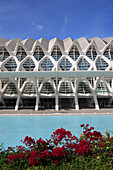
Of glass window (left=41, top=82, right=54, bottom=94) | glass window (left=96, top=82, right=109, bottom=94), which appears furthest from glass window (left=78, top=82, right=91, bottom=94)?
glass window (left=41, top=82, right=54, bottom=94)

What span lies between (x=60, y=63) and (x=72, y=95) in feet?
30.2

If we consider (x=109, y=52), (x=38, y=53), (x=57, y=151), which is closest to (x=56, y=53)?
(x=38, y=53)

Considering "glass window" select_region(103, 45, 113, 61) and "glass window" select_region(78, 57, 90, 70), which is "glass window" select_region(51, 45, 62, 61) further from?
"glass window" select_region(103, 45, 113, 61)

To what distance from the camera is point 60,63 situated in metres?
30.1

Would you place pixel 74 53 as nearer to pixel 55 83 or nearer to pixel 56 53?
pixel 56 53

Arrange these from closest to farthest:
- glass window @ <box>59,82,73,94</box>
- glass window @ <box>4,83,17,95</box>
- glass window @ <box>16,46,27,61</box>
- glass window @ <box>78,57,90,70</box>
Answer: glass window @ <box>59,82,73,94</box> → glass window @ <box>4,83,17,95</box> → glass window @ <box>78,57,90,70</box> → glass window @ <box>16,46,27,61</box>

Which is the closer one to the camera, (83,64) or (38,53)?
(83,64)

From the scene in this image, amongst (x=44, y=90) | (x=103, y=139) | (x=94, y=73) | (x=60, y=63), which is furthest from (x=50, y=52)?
(x=103, y=139)

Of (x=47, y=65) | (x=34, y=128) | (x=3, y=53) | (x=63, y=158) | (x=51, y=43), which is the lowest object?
(x=34, y=128)

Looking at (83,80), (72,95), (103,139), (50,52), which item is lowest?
(103,139)

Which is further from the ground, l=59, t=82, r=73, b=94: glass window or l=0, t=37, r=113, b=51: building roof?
l=0, t=37, r=113, b=51: building roof

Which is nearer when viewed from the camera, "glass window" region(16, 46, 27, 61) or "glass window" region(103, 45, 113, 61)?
"glass window" region(16, 46, 27, 61)

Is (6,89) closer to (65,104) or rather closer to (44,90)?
(44,90)

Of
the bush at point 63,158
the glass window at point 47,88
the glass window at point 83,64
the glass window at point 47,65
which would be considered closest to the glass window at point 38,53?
the glass window at point 47,65
